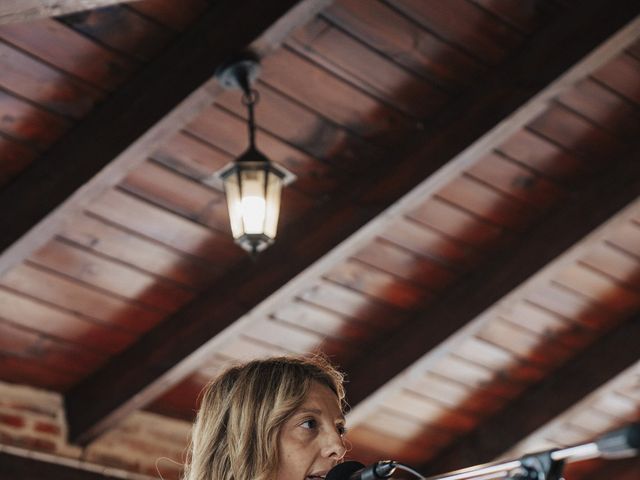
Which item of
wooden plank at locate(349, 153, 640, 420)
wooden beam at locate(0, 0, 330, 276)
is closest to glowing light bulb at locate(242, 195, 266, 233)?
wooden beam at locate(0, 0, 330, 276)

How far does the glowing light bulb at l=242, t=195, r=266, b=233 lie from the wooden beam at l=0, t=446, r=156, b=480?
178cm

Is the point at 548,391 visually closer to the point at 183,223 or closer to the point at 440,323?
the point at 440,323

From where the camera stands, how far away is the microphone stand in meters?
1.28

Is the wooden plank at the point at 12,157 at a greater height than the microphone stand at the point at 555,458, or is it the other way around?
the wooden plank at the point at 12,157

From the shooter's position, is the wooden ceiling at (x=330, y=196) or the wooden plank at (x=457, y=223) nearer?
the wooden ceiling at (x=330, y=196)

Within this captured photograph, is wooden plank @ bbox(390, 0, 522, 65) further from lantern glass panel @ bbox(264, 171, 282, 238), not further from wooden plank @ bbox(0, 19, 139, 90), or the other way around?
wooden plank @ bbox(0, 19, 139, 90)

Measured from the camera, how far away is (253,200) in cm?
369

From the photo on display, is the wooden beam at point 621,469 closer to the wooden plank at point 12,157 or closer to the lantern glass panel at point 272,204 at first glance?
the lantern glass panel at point 272,204

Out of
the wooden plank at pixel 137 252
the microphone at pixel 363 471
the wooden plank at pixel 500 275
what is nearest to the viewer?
the microphone at pixel 363 471

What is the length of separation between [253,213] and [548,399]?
2845 mm

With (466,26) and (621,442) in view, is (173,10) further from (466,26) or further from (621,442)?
(621,442)

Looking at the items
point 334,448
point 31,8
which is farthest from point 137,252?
point 334,448

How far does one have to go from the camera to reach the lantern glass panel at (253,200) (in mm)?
3629

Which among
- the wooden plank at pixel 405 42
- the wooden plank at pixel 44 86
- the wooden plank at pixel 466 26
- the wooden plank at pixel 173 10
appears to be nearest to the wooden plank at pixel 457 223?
the wooden plank at pixel 405 42
